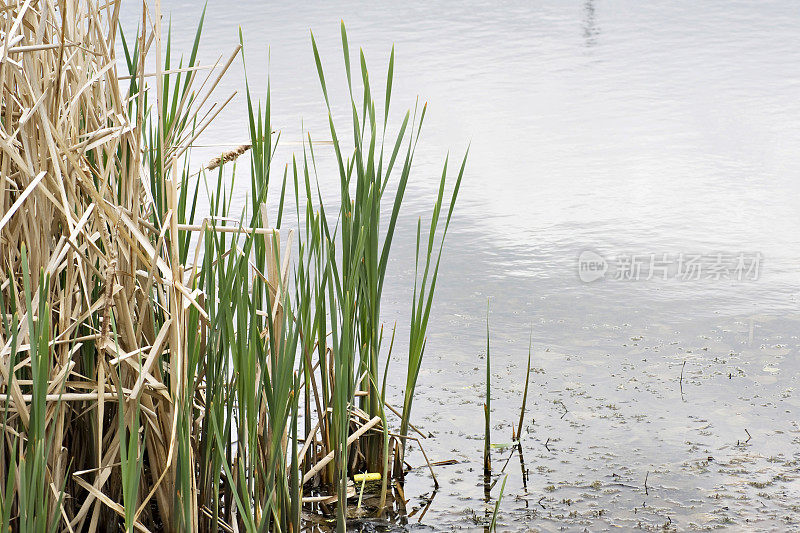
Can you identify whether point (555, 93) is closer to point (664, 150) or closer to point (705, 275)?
point (664, 150)

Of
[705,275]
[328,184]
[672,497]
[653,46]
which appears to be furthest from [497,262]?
[653,46]

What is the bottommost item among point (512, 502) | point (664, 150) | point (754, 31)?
point (512, 502)

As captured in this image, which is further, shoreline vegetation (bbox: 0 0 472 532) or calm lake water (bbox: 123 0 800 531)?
calm lake water (bbox: 123 0 800 531)

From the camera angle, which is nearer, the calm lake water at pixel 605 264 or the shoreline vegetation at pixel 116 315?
the shoreline vegetation at pixel 116 315

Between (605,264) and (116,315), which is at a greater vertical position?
(116,315)

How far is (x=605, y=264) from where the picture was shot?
3354 mm

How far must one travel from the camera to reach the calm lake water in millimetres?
2082

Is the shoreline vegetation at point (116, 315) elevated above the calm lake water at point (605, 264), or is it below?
above

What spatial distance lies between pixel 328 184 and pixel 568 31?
418 centimetres

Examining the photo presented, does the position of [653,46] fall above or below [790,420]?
above

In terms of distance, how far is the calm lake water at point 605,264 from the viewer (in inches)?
82.0

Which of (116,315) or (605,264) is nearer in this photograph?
(116,315)

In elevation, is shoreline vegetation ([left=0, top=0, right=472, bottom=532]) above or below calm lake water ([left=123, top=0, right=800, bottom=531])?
above

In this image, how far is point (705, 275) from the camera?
10.6ft
